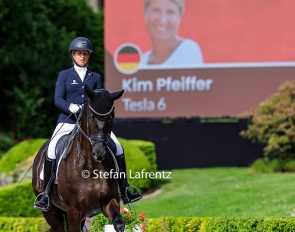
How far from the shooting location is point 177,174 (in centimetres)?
2711

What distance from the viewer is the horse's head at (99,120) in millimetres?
10648

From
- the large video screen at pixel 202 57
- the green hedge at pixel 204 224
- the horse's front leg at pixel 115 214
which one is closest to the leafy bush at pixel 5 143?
the large video screen at pixel 202 57

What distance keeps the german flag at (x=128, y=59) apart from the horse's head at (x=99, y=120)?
17.6m

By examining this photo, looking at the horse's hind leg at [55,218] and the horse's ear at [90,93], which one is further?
the horse's hind leg at [55,218]

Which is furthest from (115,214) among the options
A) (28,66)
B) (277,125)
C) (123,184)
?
(28,66)

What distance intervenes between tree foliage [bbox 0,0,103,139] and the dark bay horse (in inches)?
820

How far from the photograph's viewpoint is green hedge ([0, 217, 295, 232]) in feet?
41.3

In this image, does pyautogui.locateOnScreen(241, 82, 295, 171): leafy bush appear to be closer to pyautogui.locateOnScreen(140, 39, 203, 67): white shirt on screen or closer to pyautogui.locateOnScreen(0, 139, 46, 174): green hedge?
pyautogui.locateOnScreen(140, 39, 203, 67): white shirt on screen

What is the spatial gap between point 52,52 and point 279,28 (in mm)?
10263

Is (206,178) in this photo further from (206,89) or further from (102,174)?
(102,174)

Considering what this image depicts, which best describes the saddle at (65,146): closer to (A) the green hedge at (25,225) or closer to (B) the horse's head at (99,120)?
(B) the horse's head at (99,120)

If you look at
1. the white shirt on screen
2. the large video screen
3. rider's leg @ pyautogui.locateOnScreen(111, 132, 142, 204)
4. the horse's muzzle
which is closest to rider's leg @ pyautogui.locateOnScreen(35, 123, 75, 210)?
rider's leg @ pyautogui.locateOnScreen(111, 132, 142, 204)

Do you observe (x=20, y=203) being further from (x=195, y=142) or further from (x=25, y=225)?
(x=195, y=142)

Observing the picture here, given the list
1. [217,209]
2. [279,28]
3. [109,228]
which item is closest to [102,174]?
[109,228]
